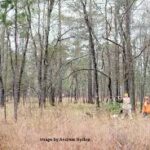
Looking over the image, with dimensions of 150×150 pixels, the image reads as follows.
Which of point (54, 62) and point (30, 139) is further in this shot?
point (54, 62)

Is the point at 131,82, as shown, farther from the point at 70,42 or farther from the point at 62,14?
the point at 70,42

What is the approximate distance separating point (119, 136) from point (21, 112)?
303 inches

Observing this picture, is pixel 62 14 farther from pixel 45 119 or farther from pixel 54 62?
pixel 45 119

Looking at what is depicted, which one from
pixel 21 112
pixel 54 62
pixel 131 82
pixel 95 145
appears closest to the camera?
pixel 95 145

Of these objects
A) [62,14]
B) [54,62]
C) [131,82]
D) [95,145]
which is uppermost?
[62,14]

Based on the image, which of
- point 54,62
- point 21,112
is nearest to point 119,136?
point 21,112

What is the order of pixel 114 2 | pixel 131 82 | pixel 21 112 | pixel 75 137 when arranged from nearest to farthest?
pixel 75 137 → pixel 21 112 → pixel 114 2 → pixel 131 82

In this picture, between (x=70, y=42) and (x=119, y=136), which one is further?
(x=70, y=42)

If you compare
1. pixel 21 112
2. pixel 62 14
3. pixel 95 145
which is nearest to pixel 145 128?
pixel 95 145

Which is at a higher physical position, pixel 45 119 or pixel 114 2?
pixel 114 2

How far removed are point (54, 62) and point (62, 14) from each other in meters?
6.96

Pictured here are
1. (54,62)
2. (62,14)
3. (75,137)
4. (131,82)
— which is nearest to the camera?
(75,137)

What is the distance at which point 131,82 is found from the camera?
27.6 metres

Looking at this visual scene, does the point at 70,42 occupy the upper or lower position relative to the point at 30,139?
upper
